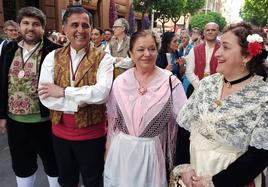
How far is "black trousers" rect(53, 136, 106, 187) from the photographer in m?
2.65

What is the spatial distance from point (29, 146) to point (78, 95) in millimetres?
983

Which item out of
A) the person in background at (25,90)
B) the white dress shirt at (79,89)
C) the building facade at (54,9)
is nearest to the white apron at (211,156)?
the white dress shirt at (79,89)

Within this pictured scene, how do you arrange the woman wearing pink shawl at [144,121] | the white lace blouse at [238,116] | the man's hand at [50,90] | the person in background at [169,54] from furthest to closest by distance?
the person in background at [169,54] → the man's hand at [50,90] → the woman wearing pink shawl at [144,121] → the white lace blouse at [238,116]

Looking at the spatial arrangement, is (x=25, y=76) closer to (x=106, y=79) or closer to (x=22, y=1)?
(x=106, y=79)

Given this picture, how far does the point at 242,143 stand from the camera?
5.83ft

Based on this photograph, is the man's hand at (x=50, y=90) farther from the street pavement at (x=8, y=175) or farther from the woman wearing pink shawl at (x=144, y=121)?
the street pavement at (x=8, y=175)

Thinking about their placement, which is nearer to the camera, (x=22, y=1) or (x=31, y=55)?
(x=31, y=55)

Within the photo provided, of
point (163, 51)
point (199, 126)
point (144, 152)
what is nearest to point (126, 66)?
point (163, 51)

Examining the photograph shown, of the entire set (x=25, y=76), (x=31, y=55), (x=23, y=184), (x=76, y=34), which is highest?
(x=76, y=34)

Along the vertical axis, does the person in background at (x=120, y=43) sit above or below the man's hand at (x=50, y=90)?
above

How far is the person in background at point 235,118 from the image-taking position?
174 centimetres

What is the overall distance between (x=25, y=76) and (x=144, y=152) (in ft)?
4.17

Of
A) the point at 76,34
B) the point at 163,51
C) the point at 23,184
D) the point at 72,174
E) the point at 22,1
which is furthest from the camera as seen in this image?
the point at 22,1

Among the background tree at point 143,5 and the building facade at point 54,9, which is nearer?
the building facade at point 54,9
